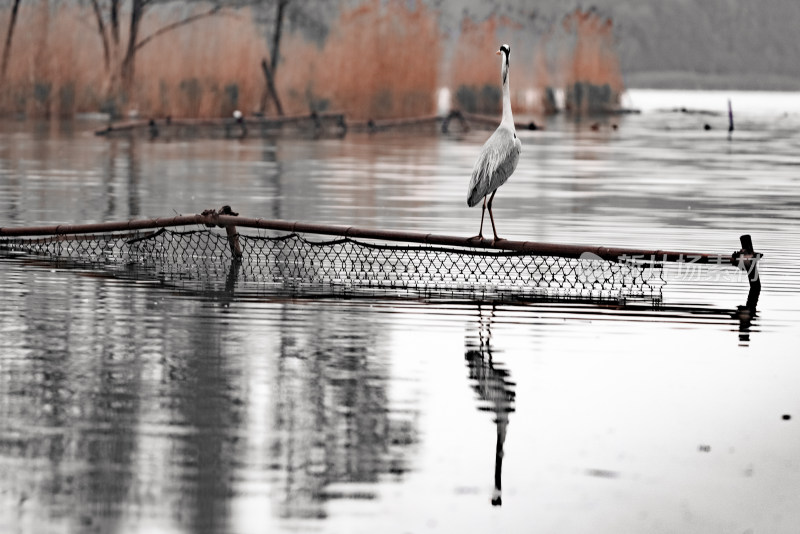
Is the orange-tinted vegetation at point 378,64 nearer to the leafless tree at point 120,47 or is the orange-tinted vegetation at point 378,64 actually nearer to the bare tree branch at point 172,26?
the bare tree branch at point 172,26

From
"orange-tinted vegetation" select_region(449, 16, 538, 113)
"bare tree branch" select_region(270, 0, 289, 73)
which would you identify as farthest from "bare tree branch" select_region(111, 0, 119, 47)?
"orange-tinted vegetation" select_region(449, 16, 538, 113)

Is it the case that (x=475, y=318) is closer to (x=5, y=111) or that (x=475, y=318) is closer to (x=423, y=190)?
(x=423, y=190)

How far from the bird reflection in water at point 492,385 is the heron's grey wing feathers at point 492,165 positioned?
2448 mm

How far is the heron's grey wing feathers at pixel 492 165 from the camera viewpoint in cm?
1377

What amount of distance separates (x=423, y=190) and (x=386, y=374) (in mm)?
15700

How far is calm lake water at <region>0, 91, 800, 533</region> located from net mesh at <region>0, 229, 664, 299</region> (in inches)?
20.8

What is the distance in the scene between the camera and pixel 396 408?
872 centimetres

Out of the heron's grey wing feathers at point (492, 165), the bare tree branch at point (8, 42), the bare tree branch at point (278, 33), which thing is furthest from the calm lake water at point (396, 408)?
the bare tree branch at point (278, 33)

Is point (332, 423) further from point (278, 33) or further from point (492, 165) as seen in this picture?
point (278, 33)

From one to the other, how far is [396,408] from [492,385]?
943mm

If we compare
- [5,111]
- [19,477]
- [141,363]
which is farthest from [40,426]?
[5,111]

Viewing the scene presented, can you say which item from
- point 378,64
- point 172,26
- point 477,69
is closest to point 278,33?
point 172,26

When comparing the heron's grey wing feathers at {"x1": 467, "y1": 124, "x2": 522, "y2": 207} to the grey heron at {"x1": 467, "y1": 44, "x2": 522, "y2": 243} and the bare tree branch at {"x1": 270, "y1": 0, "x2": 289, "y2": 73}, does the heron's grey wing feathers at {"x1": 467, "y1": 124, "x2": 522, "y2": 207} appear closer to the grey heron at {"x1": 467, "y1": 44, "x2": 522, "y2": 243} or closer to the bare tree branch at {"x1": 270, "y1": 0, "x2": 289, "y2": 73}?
the grey heron at {"x1": 467, "y1": 44, "x2": 522, "y2": 243}

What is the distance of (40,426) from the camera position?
813 cm
